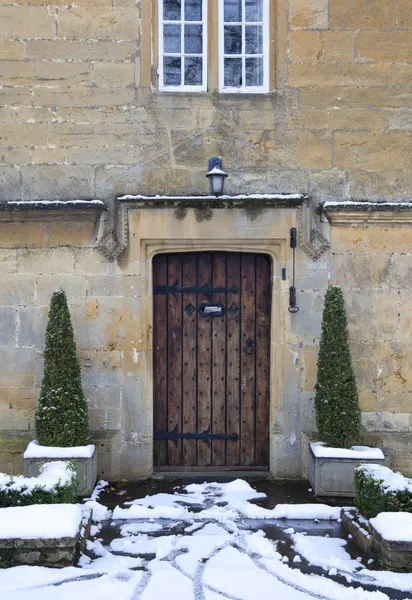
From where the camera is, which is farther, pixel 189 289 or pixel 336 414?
pixel 189 289

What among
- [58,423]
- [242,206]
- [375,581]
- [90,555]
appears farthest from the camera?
[242,206]

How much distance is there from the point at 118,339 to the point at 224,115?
2.57 metres

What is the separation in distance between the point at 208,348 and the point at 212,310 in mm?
418

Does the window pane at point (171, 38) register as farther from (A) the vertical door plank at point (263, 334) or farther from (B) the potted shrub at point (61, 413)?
(B) the potted shrub at point (61, 413)

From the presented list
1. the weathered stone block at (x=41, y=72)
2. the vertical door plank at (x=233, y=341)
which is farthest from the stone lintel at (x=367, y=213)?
the weathered stone block at (x=41, y=72)

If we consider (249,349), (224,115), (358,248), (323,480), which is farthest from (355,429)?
(224,115)

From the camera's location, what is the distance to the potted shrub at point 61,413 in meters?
5.89

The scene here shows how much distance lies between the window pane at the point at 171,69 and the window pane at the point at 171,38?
9 cm

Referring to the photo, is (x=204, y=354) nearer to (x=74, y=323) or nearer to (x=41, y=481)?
(x=74, y=323)

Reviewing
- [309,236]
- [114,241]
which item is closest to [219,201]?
[309,236]

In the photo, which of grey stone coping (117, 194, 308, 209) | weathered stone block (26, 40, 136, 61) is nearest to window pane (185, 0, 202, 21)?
weathered stone block (26, 40, 136, 61)

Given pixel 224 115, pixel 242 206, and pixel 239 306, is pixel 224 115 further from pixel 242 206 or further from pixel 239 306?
pixel 239 306

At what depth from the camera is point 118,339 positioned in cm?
655

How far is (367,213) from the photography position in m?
6.46
